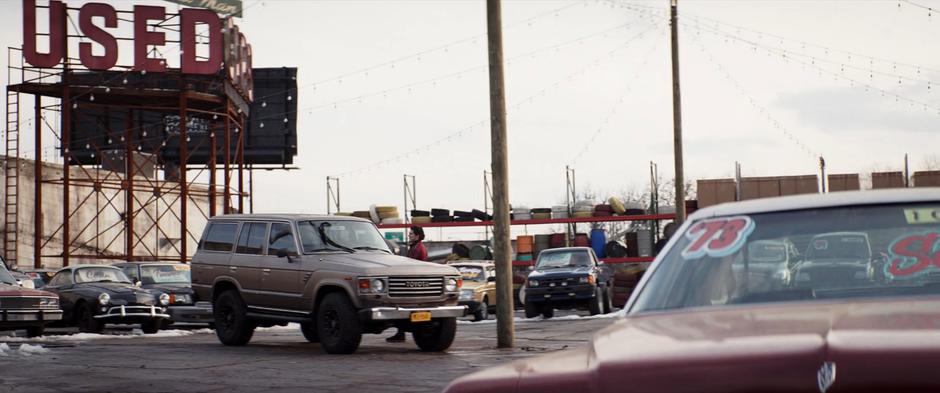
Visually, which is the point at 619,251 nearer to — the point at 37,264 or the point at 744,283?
the point at 37,264

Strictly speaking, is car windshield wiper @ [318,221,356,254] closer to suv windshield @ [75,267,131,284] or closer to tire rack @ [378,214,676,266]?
suv windshield @ [75,267,131,284]

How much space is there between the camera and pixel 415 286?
16219mm

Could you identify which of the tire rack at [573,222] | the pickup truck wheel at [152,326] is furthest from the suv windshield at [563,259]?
the tire rack at [573,222]

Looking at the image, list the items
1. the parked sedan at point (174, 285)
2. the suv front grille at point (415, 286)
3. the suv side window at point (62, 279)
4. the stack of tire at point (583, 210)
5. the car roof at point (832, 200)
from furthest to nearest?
the stack of tire at point (583, 210) < the suv side window at point (62, 279) < the parked sedan at point (174, 285) < the suv front grille at point (415, 286) < the car roof at point (832, 200)

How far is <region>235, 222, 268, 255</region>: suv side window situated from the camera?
1747 centimetres

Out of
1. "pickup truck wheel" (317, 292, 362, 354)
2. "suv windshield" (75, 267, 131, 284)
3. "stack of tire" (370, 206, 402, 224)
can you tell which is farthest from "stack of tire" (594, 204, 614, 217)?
"pickup truck wheel" (317, 292, 362, 354)

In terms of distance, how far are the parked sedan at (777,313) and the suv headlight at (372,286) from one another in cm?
1145

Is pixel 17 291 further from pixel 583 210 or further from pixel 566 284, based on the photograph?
pixel 583 210

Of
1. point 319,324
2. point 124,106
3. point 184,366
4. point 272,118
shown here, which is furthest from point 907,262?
point 272,118

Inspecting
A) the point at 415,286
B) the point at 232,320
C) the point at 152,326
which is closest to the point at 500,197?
the point at 415,286

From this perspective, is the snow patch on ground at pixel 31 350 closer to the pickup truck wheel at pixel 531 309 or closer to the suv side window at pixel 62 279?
the suv side window at pixel 62 279

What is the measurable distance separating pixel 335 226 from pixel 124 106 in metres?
30.9

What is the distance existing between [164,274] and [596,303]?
9940mm

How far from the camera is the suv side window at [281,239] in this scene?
16.9 meters
